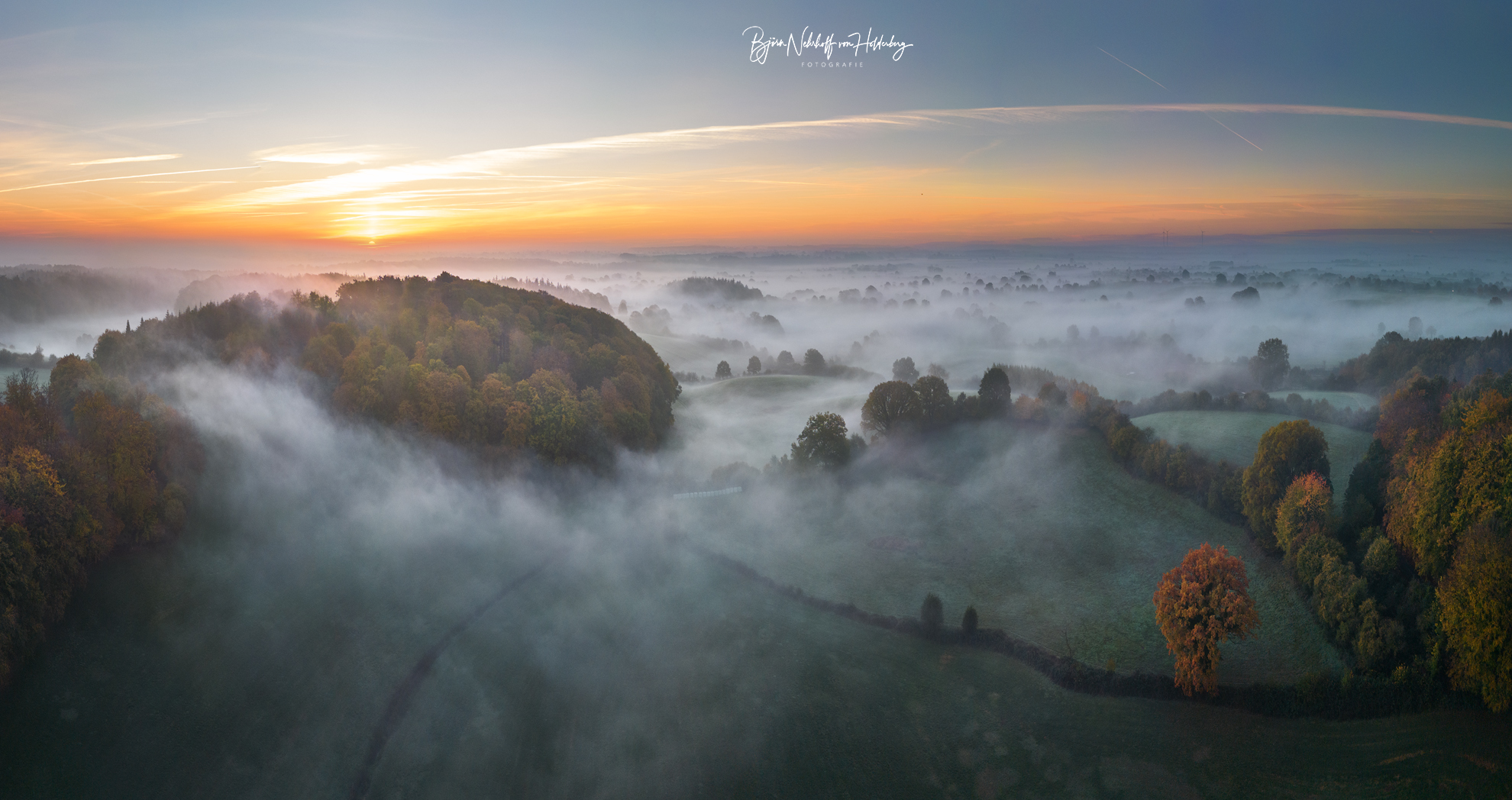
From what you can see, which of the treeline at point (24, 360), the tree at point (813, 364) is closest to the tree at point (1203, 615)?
the tree at point (813, 364)

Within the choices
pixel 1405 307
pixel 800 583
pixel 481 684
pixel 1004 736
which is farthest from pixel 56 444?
pixel 1405 307

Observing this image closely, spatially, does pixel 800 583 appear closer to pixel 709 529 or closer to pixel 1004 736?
pixel 709 529

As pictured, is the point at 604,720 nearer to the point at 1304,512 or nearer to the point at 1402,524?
the point at 1304,512

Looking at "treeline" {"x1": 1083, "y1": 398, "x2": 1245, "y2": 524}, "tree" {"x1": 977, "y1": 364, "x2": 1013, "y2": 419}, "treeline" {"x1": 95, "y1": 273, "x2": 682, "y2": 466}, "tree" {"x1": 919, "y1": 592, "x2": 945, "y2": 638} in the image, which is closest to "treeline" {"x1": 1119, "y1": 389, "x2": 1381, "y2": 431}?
"treeline" {"x1": 1083, "y1": 398, "x2": 1245, "y2": 524}

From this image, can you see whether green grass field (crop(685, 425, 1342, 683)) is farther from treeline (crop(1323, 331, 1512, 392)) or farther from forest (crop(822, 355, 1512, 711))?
treeline (crop(1323, 331, 1512, 392))

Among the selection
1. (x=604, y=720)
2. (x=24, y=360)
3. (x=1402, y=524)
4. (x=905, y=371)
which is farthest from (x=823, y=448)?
(x=24, y=360)

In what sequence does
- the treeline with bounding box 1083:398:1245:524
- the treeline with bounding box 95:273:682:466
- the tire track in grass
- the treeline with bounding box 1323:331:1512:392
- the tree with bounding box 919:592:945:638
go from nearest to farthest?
the tire track in grass, the tree with bounding box 919:592:945:638, the treeline with bounding box 1083:398:1245:524, the treeline with bounding box 95:273:682:466, the treeline with bounding box 1323:331:1512:392
